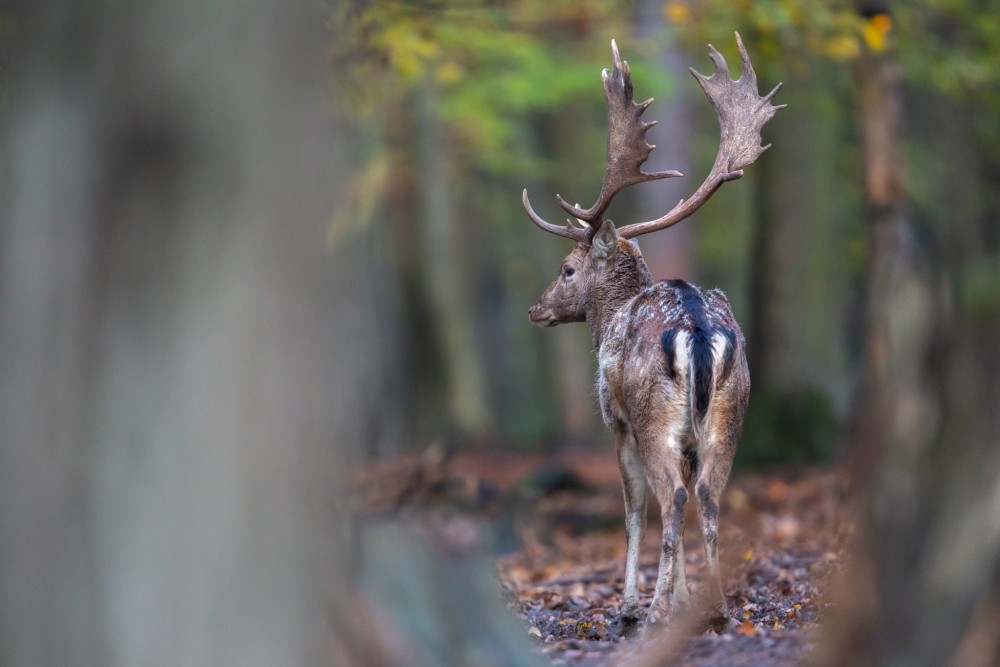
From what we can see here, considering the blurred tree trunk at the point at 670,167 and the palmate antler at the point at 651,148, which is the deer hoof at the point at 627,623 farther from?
the blurred tree trunk at the point at 670,167

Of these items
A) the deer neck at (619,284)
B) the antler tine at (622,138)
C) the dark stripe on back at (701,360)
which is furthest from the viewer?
the deer neck at (619,284)

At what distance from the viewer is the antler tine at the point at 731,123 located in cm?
847

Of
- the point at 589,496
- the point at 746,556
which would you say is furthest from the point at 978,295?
the point at 589,496

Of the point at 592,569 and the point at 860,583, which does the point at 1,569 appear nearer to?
the point at 860,583

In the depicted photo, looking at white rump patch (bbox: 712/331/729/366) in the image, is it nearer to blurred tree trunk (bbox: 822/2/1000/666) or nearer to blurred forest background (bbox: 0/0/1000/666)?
blurred forest background (bbox: 0/0/1000/666)

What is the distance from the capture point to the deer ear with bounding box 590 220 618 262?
28.3 ft

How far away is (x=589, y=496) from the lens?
45.6 ft

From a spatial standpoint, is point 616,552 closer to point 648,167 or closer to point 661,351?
point 661,351

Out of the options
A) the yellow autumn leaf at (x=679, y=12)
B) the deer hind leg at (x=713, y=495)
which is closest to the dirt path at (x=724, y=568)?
the deer hind leg at (x=713, y=495)

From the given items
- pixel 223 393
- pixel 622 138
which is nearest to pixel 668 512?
pixel 622 138

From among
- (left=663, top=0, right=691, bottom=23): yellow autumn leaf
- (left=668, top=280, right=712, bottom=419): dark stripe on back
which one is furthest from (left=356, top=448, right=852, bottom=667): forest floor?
(left=663, top=0, right=691, bottom=23): yellow autumn leaf

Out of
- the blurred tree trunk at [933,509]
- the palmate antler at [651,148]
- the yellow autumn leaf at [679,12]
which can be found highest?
the yellow autumn leaf at [679,12]

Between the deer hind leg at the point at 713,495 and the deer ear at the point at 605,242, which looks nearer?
Answer: the deer hind leg at the point at 713,495

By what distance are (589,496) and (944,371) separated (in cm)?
980
